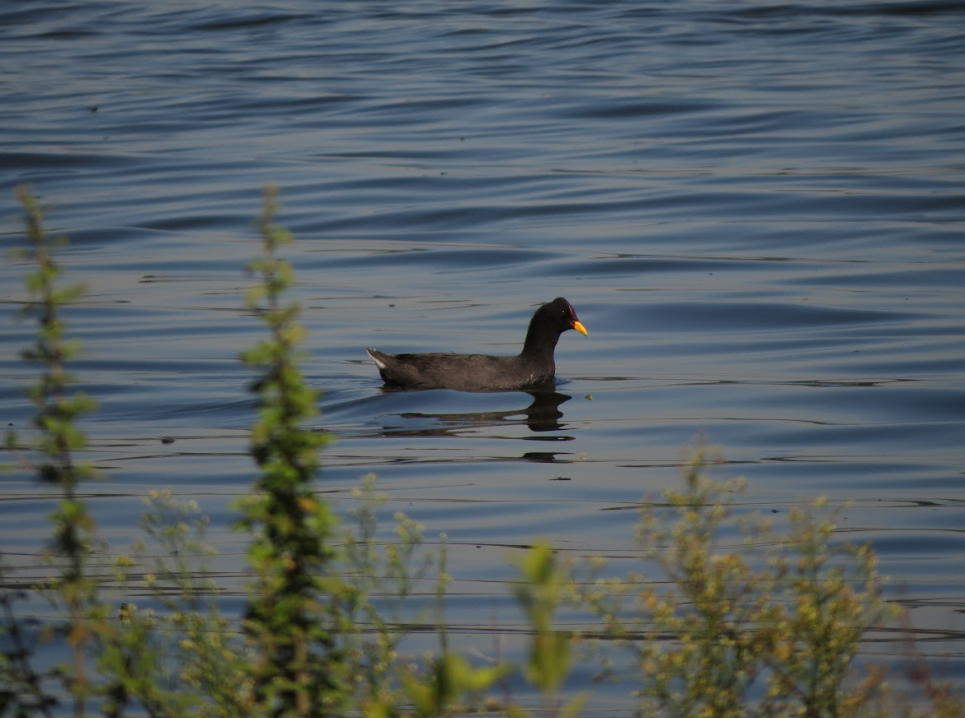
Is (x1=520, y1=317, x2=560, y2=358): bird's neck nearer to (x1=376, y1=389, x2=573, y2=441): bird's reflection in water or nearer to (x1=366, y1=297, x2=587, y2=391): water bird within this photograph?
(x1=366, y1=297, x2=587, y2=391): water bird

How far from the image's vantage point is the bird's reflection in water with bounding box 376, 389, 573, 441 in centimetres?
1239

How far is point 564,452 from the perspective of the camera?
457 inches

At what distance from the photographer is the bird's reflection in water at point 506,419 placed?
12391 millimetres

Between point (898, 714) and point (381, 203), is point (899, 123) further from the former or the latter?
point (898, 714)

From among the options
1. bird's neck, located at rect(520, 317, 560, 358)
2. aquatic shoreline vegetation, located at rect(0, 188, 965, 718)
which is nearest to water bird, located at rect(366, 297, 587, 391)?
bird's neck, located at rect(520, 317, 560, 358)

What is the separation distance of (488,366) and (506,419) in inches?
30.2

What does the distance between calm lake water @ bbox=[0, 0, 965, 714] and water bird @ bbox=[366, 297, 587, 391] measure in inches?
8.6

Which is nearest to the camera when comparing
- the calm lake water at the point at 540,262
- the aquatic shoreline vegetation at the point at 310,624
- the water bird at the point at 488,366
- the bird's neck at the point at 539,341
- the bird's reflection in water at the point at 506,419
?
the aquatic shoreline vegetation at the point at 310,624

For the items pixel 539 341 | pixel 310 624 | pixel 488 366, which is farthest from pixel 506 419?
pixel 310 624

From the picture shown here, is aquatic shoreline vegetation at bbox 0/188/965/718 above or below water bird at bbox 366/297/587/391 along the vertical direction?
below

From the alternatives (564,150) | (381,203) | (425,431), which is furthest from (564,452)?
(564,150)

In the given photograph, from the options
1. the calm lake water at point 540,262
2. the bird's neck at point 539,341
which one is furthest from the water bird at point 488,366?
the calm lake water at point 540,262

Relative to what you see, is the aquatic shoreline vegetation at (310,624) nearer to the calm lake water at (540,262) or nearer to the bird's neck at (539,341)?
the calm lake water at (540,262)

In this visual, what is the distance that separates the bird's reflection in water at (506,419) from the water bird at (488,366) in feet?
0.79
